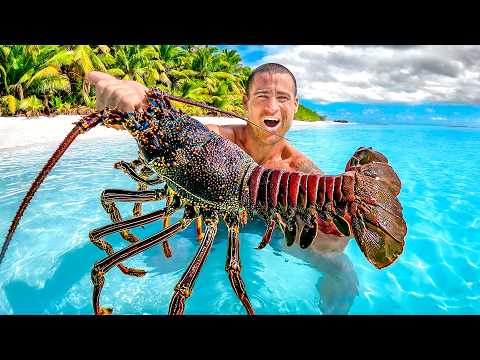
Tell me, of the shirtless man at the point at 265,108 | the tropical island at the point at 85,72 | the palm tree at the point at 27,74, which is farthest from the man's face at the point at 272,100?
the palm tree at the point at 27,74

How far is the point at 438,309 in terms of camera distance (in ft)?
7.94

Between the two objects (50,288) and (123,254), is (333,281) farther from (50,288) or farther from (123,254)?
(50,288)

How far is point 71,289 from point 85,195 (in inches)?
90.5

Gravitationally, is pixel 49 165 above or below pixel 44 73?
above

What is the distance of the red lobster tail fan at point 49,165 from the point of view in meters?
1.31

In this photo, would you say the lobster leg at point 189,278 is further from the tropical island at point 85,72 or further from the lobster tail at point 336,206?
the tropical island at point 85,72

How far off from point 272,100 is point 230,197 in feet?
2.91

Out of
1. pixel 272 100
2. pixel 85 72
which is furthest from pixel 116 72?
pixel 272 100

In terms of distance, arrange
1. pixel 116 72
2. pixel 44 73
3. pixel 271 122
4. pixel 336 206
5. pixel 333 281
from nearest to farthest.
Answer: pixel 336 206
pixel 333 281
pixel 271 122
pixel 44 73
pixel 116 72

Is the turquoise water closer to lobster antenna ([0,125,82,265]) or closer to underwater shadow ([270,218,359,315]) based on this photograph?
underwater shadow ([270,218,359,315])

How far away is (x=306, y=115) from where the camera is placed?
3173 cm

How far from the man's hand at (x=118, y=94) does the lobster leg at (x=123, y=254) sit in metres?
0.49

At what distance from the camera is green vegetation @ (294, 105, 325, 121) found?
3024 centimetres

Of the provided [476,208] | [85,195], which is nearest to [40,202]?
[85,195]
